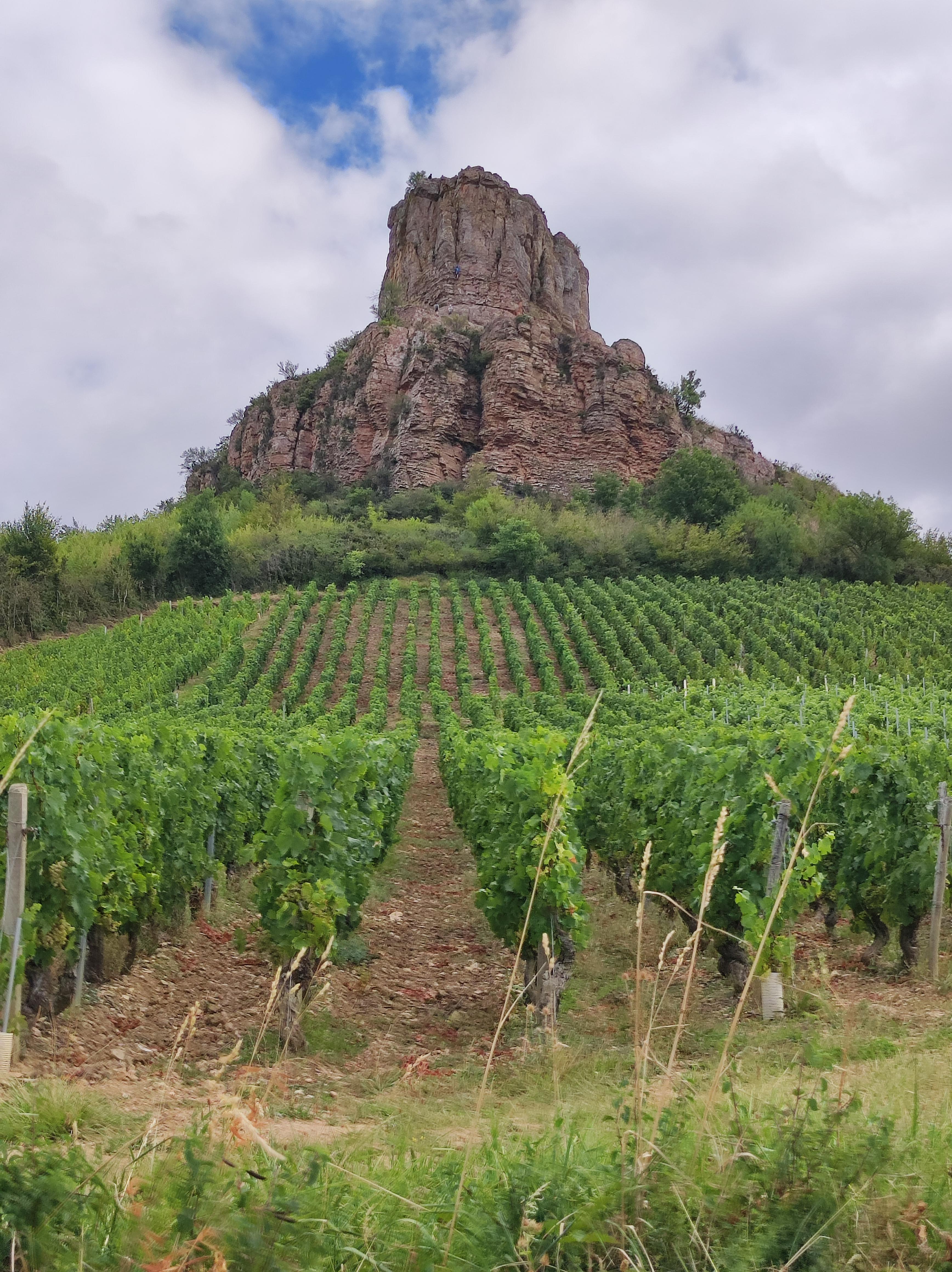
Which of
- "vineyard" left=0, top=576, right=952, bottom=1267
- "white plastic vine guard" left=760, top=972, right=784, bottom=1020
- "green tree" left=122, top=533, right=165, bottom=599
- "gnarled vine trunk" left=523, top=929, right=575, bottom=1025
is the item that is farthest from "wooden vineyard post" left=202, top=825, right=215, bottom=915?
"green tree" left=122, top=533, right=165, bottom=599

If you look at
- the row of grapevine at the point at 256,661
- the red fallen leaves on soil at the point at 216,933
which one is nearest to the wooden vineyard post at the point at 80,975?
the red fallen leaves on soil at the point at 216,933

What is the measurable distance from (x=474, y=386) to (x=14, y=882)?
→ 254 feet

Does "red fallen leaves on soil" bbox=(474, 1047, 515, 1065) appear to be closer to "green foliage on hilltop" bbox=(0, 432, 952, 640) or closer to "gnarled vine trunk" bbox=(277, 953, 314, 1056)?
"gnarled vine trunk" bbox=(277, 953, 314, 1056)

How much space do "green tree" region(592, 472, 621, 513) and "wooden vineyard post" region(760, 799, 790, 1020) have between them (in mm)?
63533

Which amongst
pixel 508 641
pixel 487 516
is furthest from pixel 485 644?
→ pixel 487 516

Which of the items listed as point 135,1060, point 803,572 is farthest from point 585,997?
point 803,572

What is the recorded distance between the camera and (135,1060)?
5.32m

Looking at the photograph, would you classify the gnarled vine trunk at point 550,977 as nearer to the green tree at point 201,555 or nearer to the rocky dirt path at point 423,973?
the rocky dirt path at point 423,973

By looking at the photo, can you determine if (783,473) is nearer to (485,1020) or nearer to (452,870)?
(452,870)

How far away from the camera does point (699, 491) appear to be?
61094 millimetres

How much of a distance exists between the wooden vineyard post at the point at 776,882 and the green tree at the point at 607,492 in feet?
208

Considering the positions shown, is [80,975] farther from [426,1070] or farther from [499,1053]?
[499,1053]

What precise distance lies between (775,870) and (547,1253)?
4763 millimetres

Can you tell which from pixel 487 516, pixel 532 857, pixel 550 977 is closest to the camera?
pixel 550 977
